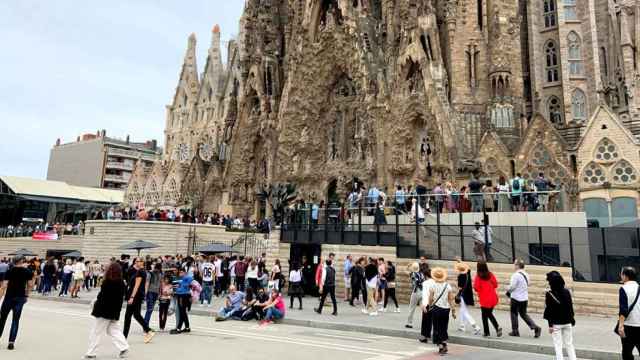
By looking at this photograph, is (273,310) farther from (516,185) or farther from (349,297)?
(516,185)

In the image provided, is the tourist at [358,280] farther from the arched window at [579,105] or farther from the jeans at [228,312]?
the arched window at [579,105]

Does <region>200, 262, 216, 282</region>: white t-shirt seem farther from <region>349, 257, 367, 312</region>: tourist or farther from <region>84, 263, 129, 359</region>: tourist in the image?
<region>84, 263, 129, 359</region>: tourist

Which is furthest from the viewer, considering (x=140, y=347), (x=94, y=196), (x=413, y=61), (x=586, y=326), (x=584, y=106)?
(x=94, y=196)

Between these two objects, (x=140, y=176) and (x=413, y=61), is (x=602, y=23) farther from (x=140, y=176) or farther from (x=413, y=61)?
(x=140, y=176)

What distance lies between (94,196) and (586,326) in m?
57.9

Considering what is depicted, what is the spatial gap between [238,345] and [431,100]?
23.6m

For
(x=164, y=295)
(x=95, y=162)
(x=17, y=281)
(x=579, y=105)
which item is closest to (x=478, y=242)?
(x=164, y=295)

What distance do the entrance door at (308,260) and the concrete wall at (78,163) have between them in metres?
69.2

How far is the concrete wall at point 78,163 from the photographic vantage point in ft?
262

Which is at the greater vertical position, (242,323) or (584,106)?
(584,106)

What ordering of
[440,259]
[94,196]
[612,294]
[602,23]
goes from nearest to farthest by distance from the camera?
[612,294] → [440,259] → [602,23] → [94,196]

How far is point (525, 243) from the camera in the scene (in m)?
15.0

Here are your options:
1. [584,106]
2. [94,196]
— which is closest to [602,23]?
[584,106]

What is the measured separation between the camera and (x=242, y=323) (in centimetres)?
1309
